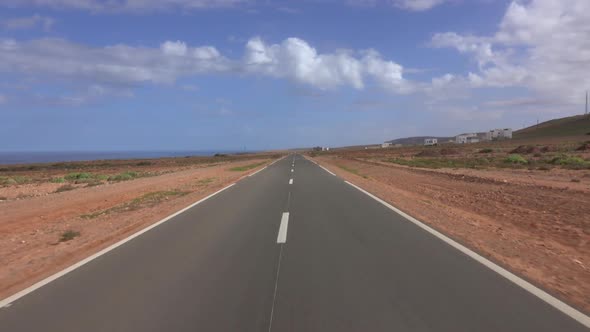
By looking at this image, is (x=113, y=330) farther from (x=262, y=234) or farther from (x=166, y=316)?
(x=262, y=234)

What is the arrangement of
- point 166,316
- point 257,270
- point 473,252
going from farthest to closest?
point 473,252, point 257,270, point 166,316

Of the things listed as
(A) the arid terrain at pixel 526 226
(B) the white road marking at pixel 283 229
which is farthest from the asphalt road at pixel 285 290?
(A) the arid terrain at pixel 526 226

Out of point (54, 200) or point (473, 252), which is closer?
point (473, 252)

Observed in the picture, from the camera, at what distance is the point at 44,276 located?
6.95 m

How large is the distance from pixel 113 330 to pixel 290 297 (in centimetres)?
195

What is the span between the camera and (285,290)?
5809 mm

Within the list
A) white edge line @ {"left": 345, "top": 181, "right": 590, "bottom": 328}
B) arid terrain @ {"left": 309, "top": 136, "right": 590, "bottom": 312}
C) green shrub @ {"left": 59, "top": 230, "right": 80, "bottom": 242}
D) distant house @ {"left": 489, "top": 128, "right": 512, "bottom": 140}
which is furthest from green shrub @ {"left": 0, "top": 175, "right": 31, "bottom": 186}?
distant house @ {"left": 489, "top": 128, "right": 512, "bottom": 140}

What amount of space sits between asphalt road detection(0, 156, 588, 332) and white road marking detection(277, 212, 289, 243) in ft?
0.26

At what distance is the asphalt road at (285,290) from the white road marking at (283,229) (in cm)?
8

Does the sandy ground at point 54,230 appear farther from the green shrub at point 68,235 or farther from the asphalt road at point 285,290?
the asphalt road at point 285,290

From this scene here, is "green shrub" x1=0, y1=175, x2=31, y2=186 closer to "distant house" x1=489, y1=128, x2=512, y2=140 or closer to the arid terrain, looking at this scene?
the arid terrain

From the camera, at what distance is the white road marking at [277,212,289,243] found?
916 centimetres

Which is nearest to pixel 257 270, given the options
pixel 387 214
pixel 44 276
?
pixel 44 276

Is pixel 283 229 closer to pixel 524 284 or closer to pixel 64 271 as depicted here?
pixel 64 271
